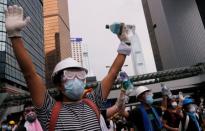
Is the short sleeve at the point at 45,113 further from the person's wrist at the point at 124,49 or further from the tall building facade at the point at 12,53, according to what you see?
the tall building facade at the point at 12,53

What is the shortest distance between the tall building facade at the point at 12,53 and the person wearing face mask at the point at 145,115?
29280 mm

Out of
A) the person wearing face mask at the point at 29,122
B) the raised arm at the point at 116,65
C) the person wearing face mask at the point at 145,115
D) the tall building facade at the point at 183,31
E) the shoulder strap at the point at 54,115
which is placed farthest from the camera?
the tall building facade at the point at 183,31

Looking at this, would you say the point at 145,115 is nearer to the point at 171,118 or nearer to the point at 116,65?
the point at 171,118

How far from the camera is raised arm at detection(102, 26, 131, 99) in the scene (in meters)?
2.87

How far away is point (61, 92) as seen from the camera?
2746 millimetres

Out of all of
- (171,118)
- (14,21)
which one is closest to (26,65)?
(14,21)

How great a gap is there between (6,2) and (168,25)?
4297 cm

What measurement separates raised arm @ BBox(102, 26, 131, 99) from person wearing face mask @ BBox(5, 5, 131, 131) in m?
0.15

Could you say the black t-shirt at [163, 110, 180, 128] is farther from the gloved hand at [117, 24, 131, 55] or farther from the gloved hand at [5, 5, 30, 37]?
the gloved hand at [5, 5, 30, 37]

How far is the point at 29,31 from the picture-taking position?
69438 mm

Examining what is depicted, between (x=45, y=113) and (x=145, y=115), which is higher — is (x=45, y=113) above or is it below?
above

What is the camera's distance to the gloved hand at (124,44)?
3066 mm

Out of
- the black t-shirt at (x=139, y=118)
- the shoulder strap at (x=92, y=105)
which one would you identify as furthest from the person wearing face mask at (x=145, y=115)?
the shoulder strap at (x=92, y=105)

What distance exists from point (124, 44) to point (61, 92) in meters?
0.90
